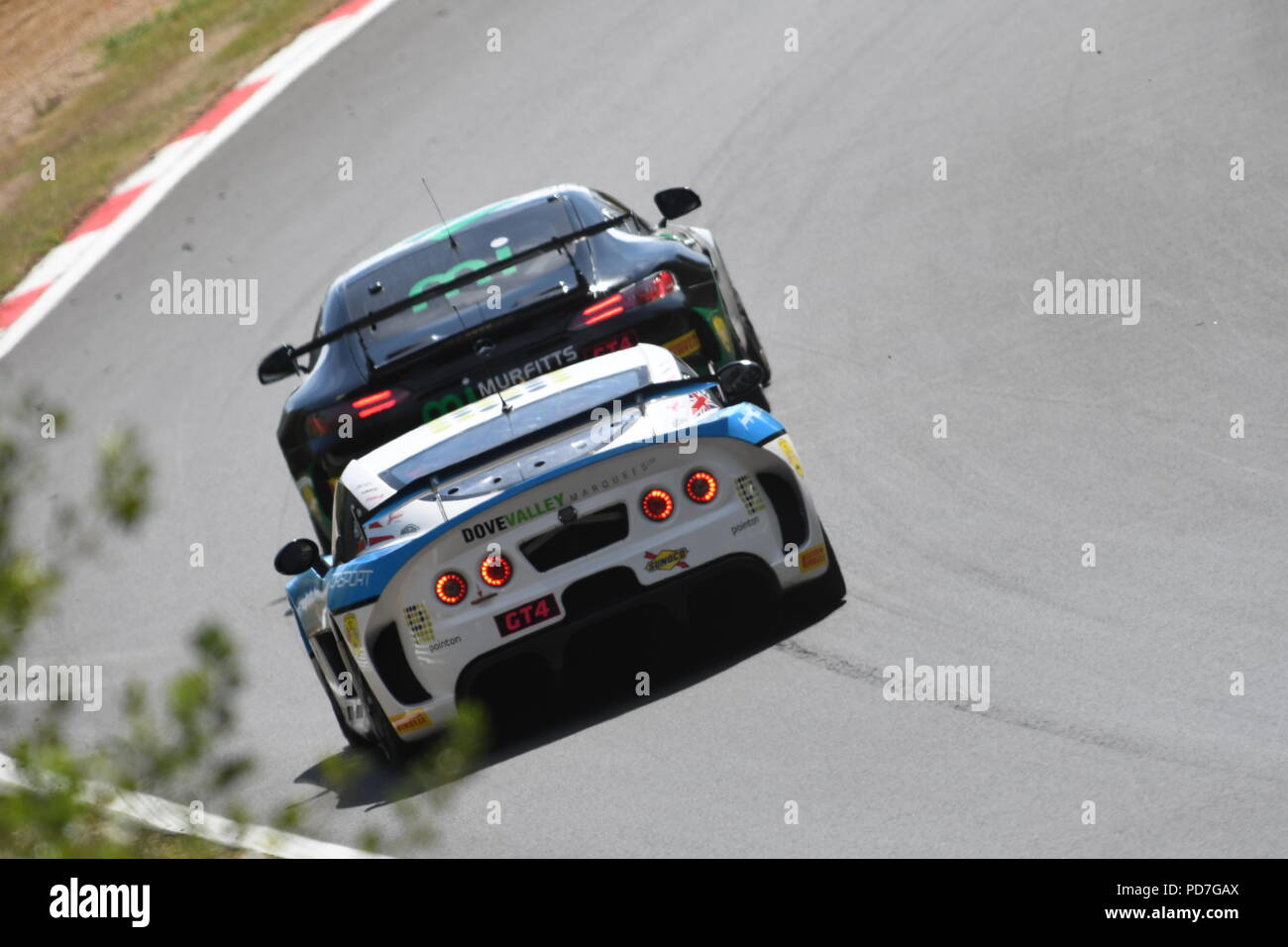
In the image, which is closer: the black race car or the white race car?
the white race car

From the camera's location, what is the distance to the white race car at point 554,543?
22.0 feet

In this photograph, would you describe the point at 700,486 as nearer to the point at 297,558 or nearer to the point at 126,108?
the point at 297,558

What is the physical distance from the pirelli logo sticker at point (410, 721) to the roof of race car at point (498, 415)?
0.76 m

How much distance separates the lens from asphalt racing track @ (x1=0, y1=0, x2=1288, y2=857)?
6.18 metres

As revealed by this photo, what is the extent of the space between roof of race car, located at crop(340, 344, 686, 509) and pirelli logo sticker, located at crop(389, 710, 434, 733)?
A: 0.76 metres

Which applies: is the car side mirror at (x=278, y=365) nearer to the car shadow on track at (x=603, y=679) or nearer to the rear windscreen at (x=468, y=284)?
the rear windscreen at (x=468, y=284)

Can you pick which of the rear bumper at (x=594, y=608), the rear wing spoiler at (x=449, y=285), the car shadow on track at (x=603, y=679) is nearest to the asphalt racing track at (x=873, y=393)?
the car shadow on track at (x=603, y=679)

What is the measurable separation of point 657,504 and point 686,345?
6.77 feet

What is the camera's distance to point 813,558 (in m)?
7.14
